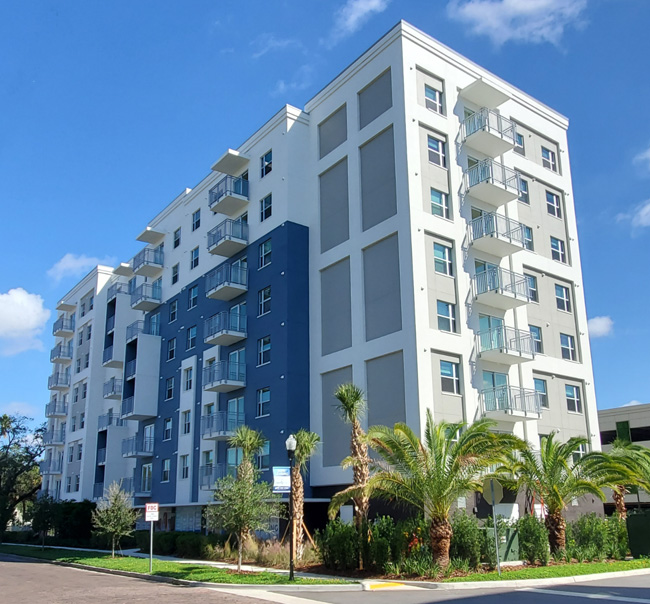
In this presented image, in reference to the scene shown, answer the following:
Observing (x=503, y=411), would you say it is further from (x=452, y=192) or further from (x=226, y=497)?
(x=226, y=497)

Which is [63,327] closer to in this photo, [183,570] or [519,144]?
[183,570]

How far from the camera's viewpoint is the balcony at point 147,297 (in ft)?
153

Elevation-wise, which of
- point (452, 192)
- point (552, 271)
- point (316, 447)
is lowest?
point (316, 447)

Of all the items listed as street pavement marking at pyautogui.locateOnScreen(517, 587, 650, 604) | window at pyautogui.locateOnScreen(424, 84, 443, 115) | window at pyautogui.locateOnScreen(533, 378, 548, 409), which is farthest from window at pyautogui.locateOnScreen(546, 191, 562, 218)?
street pavement marking at pyautogui.locateOnScreen(517, 587, 650, 604)

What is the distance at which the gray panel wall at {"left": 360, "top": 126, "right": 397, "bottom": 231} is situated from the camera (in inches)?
1209

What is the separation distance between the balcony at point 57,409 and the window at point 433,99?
4192 centimetres

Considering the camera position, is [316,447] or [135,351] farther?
[135,351]

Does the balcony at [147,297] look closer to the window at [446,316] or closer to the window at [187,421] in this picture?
the window at [187,421]

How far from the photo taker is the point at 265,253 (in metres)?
36.0

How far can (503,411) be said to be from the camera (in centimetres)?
2902

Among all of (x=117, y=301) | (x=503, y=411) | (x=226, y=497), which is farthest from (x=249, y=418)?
(x=117, y=301)

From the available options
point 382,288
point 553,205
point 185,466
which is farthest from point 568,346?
point 185,466

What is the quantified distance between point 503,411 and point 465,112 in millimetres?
14705

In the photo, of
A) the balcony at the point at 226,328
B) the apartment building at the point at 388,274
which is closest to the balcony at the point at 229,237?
the apartment building at the point at 388,274
